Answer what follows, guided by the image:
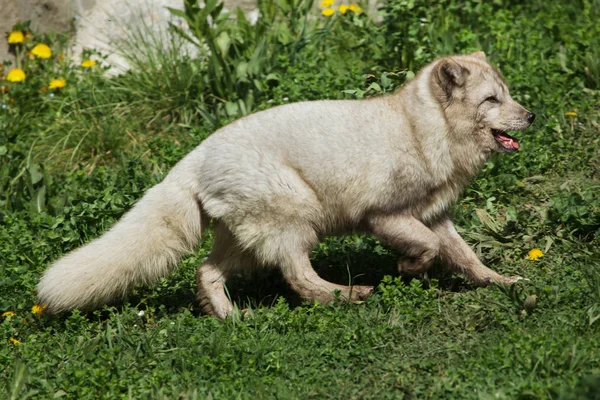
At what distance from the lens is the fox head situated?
5.52m

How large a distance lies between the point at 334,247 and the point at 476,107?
Answer: 145 centimetres

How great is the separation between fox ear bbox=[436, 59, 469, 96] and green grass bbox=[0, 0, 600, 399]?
104 centimetres

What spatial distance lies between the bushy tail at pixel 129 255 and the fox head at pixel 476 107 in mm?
1700

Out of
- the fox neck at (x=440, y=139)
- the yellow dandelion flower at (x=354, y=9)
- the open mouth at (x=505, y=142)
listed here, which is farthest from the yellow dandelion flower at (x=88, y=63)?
the open mouth at (x=505, y=142)

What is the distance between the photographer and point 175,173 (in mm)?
5531

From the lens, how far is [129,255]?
5.34 metres

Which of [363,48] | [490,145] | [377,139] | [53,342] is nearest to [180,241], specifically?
[53,342]

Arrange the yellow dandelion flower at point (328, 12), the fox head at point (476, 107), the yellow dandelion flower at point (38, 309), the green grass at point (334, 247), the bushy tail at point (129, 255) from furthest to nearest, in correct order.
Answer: the yellow dandelion flower at point (328, 12) < the fox head at point (476, 107) < the yellow dandelion flower at point (38, 309) < the bushy tail at point (129, 255) < the green grass at point (334, 247)

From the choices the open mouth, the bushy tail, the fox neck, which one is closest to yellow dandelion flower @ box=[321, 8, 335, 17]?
the fox neck

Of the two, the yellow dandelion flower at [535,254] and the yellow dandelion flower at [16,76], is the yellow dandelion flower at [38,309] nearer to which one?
the yellow dandelion flower at [535,254]

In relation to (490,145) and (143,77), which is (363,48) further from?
(490,145)

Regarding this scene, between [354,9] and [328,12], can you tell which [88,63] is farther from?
[354,9]

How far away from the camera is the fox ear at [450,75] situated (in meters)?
5.47

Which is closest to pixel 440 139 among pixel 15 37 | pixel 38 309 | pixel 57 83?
pixel 38 309
